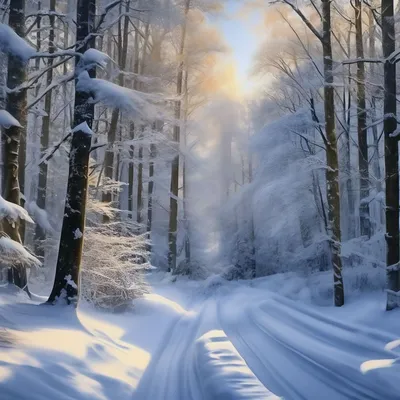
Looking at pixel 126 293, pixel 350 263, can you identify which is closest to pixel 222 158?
pixel 350 263

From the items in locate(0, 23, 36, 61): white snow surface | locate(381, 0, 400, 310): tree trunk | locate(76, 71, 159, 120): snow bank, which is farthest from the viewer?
locate(381, 0, 400, 310): tree trunk

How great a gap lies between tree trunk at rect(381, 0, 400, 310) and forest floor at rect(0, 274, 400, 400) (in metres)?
1.04

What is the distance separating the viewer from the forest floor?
4910 mm

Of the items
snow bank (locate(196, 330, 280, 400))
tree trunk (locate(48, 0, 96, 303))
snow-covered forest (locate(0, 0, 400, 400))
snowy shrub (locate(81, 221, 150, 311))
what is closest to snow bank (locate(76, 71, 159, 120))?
→ snow-covered forest (locate(0, 0, 400, 400))

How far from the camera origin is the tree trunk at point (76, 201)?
8.20m

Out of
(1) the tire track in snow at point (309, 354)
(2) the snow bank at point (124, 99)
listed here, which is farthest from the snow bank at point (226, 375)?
(2) the snow bank at point (124, 99)

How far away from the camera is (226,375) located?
548 centimetres

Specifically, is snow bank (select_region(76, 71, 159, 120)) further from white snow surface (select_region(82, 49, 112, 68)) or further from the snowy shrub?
the snowy shrub

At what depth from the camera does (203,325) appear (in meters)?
10.3

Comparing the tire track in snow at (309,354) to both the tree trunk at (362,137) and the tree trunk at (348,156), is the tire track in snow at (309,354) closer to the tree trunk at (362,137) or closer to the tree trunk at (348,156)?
the tree trunk at (362,137)

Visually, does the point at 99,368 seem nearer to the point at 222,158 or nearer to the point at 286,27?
the point at 286,27

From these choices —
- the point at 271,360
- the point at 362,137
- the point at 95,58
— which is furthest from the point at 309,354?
the point at 362,137

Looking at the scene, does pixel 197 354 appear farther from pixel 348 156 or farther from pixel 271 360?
pixel 348 156

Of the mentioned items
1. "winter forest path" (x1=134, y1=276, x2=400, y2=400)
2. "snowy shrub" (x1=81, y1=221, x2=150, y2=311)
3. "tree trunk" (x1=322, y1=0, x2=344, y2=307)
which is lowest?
"winter forest path" (x1=134, y1=276, x2=400, y2=400)
